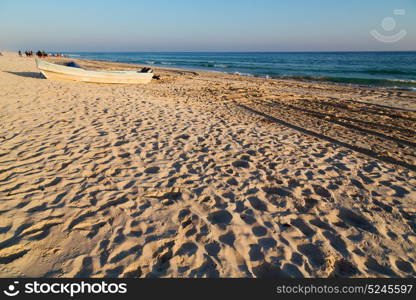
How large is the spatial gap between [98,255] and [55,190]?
1.52m

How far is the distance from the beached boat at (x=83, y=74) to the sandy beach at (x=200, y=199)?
717 centimetres

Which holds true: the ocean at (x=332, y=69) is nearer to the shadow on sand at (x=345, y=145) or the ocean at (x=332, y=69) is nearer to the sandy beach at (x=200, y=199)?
the shadow on sand at (x=345, y=145)

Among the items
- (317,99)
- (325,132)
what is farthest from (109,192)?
(317,99)

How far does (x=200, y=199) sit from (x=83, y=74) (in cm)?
1316

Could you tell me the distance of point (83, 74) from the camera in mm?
12906

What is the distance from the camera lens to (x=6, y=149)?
4355 millimetres

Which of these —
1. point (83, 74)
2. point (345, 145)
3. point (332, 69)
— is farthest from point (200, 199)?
point (332, 69)

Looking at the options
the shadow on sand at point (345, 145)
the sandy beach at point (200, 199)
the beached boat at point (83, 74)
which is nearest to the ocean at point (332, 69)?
the shadow on sand at point (345, 145)

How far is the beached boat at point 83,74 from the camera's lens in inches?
483

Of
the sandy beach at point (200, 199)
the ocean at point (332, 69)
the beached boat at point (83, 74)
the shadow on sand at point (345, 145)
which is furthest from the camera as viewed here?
the ocean at point (332, 69)

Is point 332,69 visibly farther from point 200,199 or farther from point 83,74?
point 200,199

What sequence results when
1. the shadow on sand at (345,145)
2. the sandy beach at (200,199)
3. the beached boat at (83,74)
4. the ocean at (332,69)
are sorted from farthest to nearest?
1. the ocean at (332,69)
2. the beached boat at (83,74)
3. the shadow on sand at (345,145)
4. the sandy beach at (200,199)

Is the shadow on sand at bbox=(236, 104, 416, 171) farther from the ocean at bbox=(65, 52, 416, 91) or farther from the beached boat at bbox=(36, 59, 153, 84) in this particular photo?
the ocean at bbox=(65, 52, 416, 91)

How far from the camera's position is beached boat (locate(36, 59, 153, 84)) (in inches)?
483
